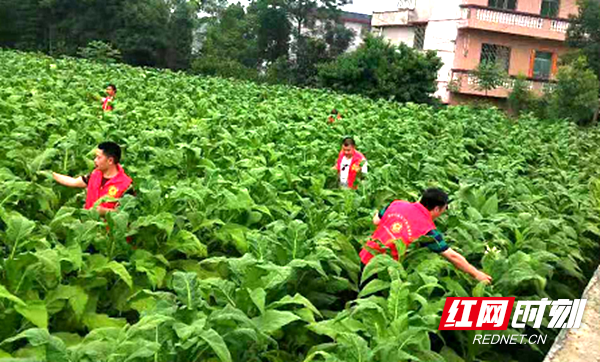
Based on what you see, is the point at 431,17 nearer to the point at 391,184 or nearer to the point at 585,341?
the point at 391,184

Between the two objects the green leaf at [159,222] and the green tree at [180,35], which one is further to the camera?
the green tree at [180,35]

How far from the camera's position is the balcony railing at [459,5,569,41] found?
34469 mm

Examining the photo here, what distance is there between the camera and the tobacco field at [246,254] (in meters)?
3.59

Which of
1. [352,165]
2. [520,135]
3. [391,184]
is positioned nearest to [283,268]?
[391,184]

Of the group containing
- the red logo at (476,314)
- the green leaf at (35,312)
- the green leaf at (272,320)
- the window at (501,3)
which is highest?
the window at (501,3)

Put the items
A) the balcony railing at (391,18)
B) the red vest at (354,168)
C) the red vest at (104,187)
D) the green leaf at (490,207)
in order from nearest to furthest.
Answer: the red vest at (104,187) → the green leaf at (490,207) → the red vest at (354,168) → the balcony railing at (391,18)

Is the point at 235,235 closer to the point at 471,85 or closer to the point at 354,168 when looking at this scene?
the point at 354,168

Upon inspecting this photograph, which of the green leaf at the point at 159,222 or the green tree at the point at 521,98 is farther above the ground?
the green tree at the point at 521,98

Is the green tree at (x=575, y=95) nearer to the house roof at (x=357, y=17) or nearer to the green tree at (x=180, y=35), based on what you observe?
the green tree at (x=180, y=35)

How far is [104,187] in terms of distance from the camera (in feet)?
19.6

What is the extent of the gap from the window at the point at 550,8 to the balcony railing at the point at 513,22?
3.89 ft

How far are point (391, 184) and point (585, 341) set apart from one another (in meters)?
3.58

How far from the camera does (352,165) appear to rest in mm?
8875

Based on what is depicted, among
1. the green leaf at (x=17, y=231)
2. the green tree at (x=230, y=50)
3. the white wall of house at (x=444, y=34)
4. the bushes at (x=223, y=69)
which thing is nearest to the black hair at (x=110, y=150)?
the green leaf at (x=17, y=231)
